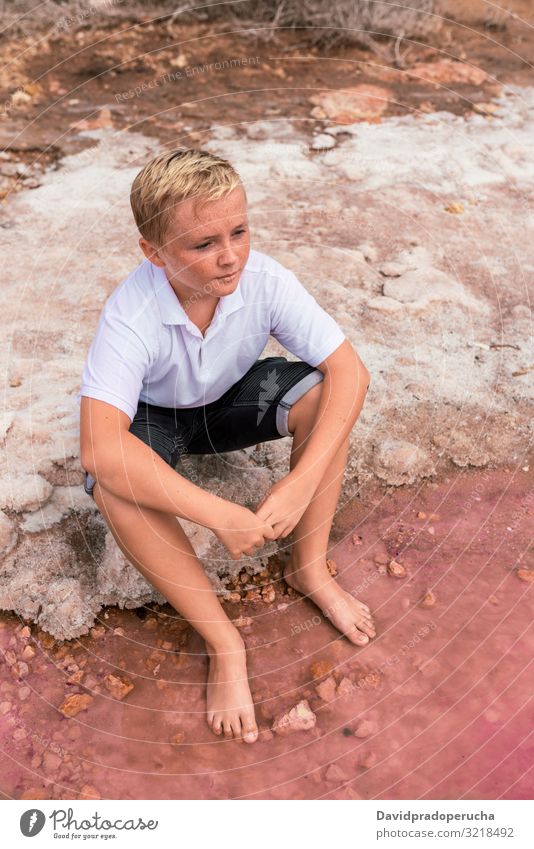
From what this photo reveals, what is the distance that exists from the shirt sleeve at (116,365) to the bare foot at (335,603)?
0.58 meters

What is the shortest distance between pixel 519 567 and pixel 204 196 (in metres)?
1.13

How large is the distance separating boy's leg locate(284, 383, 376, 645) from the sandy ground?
5 centimetres

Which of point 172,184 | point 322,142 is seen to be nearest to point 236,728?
point 172,184

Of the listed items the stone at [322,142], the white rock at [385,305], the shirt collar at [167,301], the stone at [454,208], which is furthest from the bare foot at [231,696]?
the stone at [322,142]

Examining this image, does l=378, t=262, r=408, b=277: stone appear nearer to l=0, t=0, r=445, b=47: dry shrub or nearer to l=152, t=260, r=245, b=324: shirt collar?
l=152, t=260, r=245, b=324: shirt collar

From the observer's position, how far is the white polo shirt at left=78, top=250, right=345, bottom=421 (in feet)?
5.10

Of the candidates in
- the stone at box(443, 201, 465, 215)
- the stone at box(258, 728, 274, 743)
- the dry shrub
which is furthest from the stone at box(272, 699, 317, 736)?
the dry shrub

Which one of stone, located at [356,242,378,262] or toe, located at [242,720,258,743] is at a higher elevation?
stone, located at [356,242,378,262]

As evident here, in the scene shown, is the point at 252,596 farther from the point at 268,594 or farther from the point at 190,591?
the point at 190,591

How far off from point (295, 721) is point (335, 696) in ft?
0.34

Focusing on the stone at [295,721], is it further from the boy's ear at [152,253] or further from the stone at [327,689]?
the boy's ear at [152,253]

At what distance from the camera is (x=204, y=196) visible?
58.7 inches
